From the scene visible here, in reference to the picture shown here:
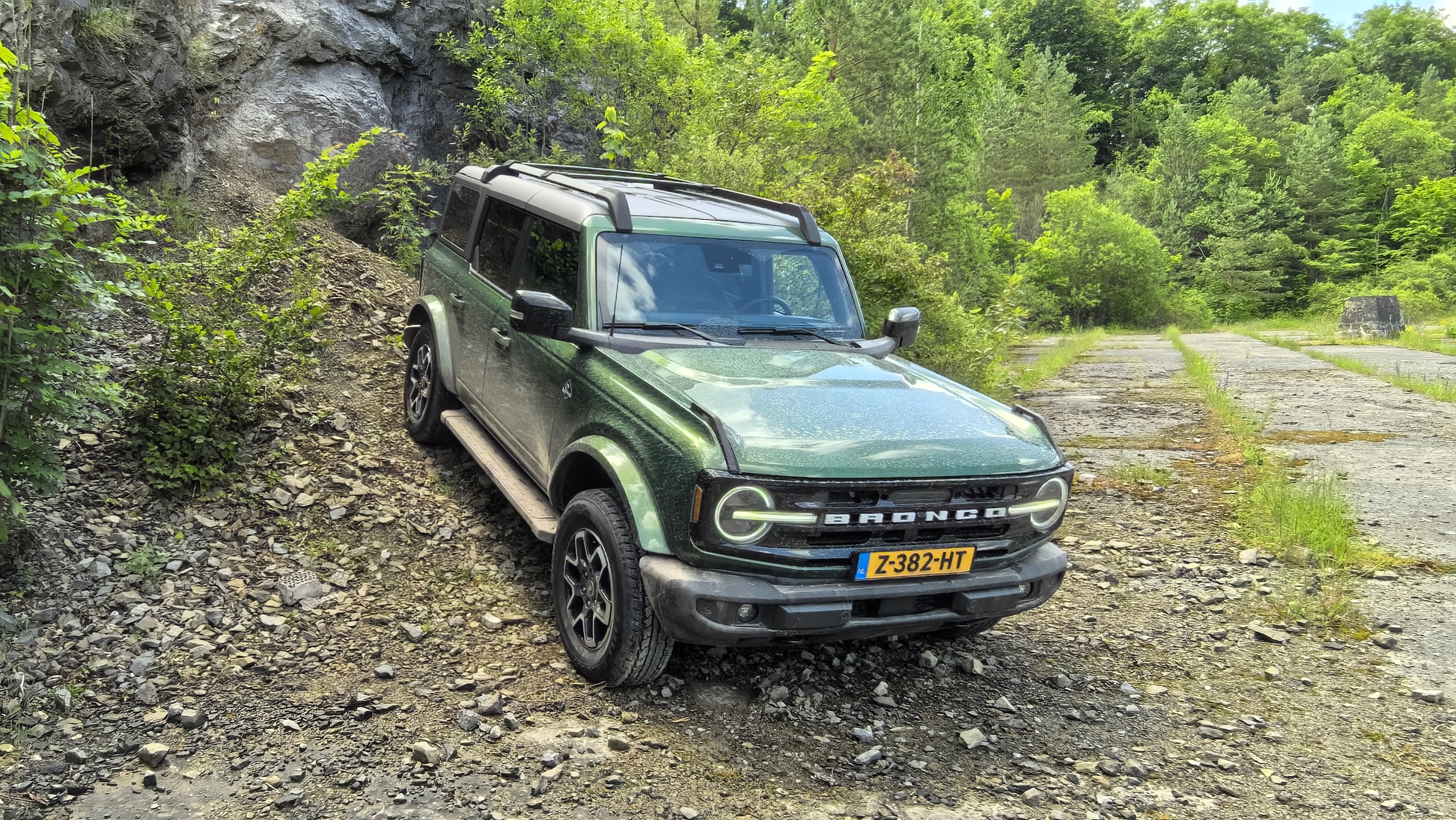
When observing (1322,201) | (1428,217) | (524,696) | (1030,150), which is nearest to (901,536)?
(524,696)

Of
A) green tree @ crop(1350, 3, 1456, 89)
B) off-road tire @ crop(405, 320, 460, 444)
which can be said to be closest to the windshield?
off-road tire @ crop(405, 320, 460, 444)

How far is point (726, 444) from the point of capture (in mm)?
3449

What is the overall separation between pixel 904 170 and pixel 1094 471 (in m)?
5.09

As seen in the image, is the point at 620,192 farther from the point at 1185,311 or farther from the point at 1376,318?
the point at 1185,311

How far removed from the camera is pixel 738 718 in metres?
3.89

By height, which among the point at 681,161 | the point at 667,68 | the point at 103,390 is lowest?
the point at 103,390

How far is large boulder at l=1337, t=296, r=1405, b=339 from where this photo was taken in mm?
23655

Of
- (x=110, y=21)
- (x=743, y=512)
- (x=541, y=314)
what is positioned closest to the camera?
(x=743, y=512)

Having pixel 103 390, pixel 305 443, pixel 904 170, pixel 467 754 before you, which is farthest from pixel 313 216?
pixel 904 170

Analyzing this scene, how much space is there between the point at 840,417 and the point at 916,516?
503 millimetres

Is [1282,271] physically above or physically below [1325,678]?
above

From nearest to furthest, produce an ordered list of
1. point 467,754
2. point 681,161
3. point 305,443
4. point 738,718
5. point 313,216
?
point 467,754
point 738,718
point 305,443
point 313,216
point 681,161

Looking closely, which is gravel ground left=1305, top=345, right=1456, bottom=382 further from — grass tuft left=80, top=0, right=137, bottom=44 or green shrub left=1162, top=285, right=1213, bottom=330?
green shrub left=1162, top=285, right=1213, bottom=330

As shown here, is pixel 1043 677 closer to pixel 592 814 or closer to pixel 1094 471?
pixel 592 814
